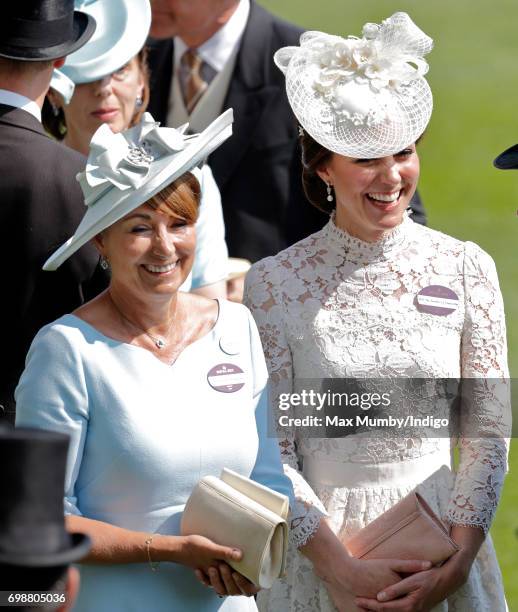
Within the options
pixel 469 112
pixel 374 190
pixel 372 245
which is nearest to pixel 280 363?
pixel 372 245

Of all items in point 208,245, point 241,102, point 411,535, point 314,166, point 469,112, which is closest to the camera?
point 411,535

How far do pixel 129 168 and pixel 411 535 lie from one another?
51.7 inches

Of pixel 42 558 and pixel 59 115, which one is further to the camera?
pixel 59 115

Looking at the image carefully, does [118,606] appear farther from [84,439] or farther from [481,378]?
[481,378]

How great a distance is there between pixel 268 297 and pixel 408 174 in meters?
0.57

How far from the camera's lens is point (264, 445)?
14.3 ft

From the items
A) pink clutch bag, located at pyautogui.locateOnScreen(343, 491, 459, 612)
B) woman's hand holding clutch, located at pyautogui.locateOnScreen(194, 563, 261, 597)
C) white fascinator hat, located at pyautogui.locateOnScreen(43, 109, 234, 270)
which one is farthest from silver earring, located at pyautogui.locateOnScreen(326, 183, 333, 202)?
woman's hand holding clutch, located at pyautogui.locateOnScreen(194, 563, 261, 597)

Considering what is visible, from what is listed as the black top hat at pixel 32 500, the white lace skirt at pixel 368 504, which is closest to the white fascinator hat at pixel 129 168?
the white lace skirt at pixel 368 504

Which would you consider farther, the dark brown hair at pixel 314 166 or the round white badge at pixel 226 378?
the dark brown hair at pixel 314 166

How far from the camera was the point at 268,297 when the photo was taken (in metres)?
4.74

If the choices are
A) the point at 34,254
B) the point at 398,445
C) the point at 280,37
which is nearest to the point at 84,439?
the point at 34,254

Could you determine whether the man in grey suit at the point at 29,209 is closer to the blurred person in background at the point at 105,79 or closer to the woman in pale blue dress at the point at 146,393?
the woman in pale blue dress at the point at 146,393

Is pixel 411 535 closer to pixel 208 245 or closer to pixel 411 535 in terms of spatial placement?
pixel 411 535

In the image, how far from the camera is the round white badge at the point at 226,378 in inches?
168
